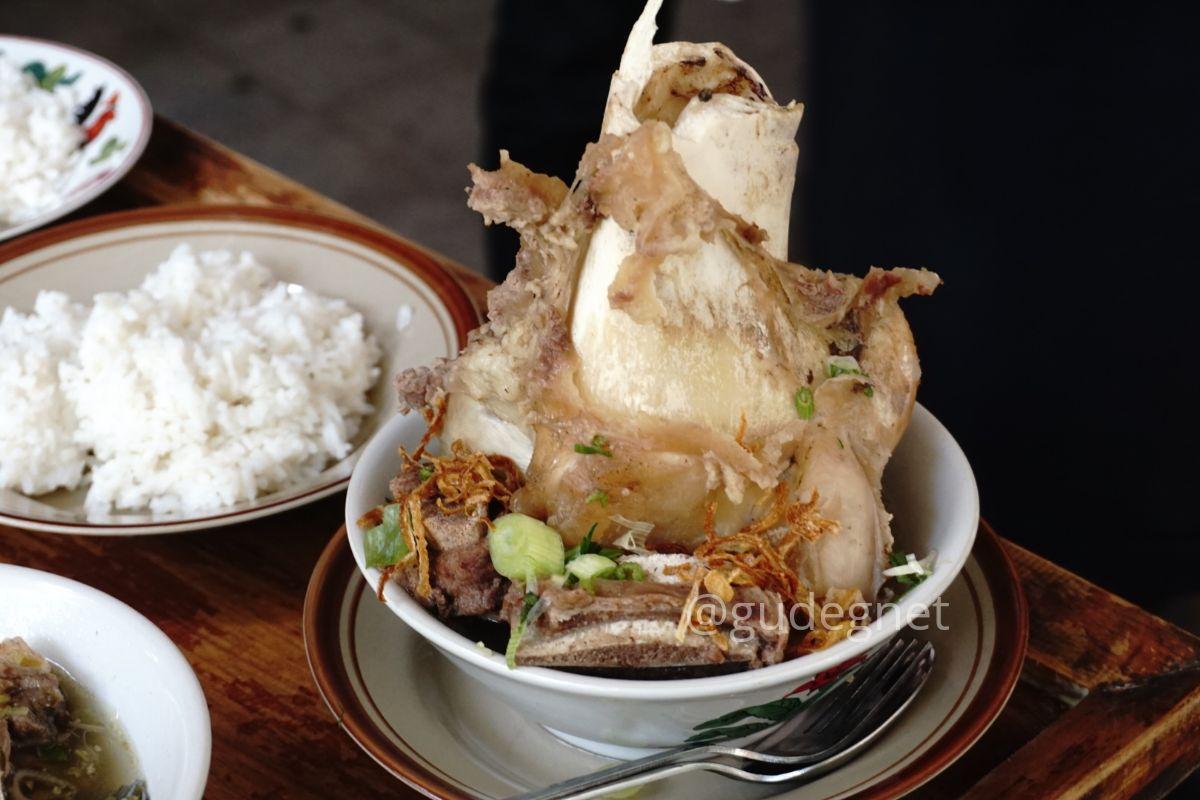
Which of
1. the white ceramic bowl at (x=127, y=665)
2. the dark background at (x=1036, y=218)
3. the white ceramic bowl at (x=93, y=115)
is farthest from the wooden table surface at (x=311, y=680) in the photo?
the dark background at (x=1036, y=218)

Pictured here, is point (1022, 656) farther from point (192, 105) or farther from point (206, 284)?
point (192, 105)

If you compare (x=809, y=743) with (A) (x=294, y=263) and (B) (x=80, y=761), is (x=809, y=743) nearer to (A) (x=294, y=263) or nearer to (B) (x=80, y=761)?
(B) (x=80, y=761)

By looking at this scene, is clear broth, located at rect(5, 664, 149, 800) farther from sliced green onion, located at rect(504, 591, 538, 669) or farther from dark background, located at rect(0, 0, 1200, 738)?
dark background, located at rect(0, 0, 1200, 738)

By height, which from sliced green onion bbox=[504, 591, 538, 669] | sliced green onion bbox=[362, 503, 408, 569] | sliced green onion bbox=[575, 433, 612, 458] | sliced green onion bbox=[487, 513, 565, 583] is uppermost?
sliced green onion bbox=[575, 433, 612, 458]

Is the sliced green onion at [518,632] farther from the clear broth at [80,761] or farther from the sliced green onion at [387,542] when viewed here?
the clear broth at [80,761]

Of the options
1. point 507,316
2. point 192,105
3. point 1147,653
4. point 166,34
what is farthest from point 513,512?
point 166,34

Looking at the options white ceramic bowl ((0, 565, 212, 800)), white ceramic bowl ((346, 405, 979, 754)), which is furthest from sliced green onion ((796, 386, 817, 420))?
white ceramic bowl ((0, 565, 212, 800))
